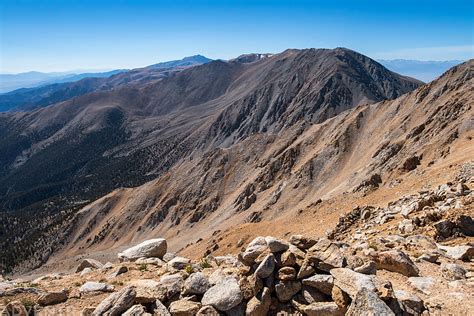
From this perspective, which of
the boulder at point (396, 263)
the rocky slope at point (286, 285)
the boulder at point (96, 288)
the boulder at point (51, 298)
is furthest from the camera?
the boulder at point (96, 288)

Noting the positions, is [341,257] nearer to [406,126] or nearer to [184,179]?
[406,126]

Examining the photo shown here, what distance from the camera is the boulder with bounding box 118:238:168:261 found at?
18516mm

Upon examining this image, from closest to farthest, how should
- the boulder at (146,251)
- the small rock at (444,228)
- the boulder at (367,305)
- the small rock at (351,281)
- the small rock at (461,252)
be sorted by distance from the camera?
the boulder at (367,305) → the small rock at (351,281) → the small rock at (461,252) → the small rock at (444,228) → the boulder at (146,251)

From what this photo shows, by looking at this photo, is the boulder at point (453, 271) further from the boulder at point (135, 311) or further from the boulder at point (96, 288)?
the boulder at point (96, 288)

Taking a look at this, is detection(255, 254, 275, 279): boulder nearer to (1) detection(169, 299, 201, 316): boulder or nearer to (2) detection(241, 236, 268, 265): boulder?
(2) detection(241, 236, 268, 265): boulder

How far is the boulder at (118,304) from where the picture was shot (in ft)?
37.7

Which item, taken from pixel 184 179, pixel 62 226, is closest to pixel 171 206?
pixel 184 179

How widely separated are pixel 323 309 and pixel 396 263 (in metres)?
4.14

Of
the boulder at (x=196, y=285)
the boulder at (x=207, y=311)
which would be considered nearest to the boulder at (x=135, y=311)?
the boulder at (x=196, y=285)

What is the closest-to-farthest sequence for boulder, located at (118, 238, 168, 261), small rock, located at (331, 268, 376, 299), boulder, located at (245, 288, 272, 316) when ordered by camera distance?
small rock, located at (331, 268, 376, 299) < boulder, located at (245, 288, 272, 316) < boulder, located at (118, 238, 168, 261)

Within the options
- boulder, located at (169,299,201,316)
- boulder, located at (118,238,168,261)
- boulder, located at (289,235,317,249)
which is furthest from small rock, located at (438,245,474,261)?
boulder, located at (118,238,168,261)

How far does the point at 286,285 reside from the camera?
38.0 feet

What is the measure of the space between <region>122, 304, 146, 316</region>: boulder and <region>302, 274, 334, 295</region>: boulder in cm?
490

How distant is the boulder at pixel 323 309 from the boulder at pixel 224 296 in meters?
2.02
